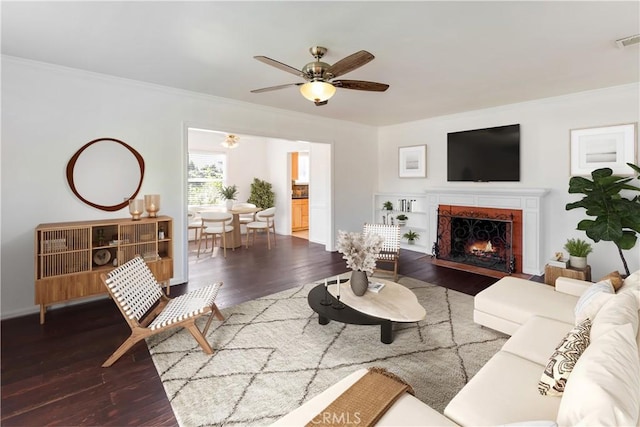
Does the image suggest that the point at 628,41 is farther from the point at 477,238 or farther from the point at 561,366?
the point at 477,238

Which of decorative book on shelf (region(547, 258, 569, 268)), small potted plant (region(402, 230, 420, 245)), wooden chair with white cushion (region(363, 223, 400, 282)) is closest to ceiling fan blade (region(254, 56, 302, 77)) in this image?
wooden chair with white cushion (region(363, 223, 400, 282))

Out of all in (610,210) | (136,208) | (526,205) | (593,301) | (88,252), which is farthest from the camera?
(526,205)

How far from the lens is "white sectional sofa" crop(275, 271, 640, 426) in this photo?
3.35ft

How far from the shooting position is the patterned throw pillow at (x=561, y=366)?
4.66ft

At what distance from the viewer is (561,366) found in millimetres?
1442

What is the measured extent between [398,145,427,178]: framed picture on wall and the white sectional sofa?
13.9ft

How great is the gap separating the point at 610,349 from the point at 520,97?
4472mm

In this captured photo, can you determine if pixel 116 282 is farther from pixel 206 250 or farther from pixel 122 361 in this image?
pixel 206 250

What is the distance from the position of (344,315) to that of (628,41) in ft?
11.5

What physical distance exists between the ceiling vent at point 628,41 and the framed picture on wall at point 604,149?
1.77 metres

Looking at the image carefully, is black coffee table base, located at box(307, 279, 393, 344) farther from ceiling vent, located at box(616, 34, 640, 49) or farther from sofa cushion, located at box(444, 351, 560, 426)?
ceiling vent, located at box(616, 34, 640, 49)

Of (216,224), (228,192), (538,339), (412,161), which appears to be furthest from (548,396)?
(228,192)

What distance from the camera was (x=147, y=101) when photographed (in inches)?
158

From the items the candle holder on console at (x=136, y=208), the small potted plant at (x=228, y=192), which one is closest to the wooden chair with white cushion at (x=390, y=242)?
the candle holder on console at (x=136, y=208)
